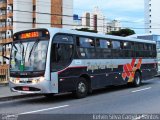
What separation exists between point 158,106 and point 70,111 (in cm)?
328

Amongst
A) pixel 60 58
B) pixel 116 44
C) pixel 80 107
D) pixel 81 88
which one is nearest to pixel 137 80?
pixel 116 44

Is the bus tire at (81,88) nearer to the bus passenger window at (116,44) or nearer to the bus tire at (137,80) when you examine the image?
the bus passenger window at (116,44)

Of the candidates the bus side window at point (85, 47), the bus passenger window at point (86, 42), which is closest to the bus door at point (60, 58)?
the bus side window at point (85, 47)

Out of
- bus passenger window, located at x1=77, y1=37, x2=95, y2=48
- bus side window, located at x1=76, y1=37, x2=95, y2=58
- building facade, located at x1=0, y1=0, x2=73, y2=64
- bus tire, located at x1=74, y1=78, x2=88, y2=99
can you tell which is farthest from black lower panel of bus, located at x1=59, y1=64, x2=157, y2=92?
building facade, located at x1=0, y1=0, x2=73, y2=64

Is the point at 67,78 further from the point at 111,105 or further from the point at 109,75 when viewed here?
Result: the point at 109,75

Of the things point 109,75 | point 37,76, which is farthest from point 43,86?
point 109,75

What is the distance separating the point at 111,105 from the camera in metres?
14.5

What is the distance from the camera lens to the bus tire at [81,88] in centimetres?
1719

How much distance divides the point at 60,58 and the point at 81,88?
82.5 inches

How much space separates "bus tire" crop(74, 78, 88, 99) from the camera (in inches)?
677

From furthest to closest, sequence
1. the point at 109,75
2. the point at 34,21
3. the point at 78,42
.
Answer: the point at 34,21
the point at 109,75
the point at 78,42

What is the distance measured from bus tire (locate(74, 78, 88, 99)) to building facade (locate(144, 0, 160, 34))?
93.0 meters

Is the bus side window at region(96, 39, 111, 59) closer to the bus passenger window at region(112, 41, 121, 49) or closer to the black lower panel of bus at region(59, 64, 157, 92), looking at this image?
the bus passenger window at region(112, 41, 121, 49)

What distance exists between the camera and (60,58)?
16.2 meters
